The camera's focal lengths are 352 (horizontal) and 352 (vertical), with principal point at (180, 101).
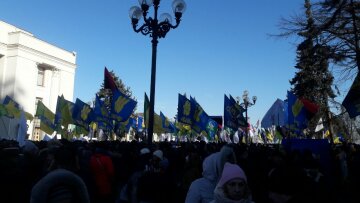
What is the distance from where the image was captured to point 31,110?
153 feet

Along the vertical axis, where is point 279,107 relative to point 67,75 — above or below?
below

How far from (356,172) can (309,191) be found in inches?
196

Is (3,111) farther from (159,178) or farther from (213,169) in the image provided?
(213,169)

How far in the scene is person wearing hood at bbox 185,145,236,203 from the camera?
3.80 meters

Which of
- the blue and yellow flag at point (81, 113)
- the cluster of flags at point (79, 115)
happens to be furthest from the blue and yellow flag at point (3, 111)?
the blue and yellow flag at point (81, 113)

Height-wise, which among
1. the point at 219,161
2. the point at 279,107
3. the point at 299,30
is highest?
the point at 299,30

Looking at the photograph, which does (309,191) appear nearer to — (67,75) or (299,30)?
(299,30)

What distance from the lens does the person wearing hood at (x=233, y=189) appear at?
9.70 ft

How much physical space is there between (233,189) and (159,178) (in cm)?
140

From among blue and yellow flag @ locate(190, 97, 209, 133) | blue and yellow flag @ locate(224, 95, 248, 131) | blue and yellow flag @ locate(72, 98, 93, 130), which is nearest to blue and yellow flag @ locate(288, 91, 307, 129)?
blue and yellow flag @ locate(224, 95, 248, 131)

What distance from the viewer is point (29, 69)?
46.9 m

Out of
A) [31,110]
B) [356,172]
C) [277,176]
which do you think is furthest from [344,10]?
[31,110]

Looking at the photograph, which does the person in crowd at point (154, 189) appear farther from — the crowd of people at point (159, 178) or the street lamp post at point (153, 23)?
the street lamp post at point (153, 23)

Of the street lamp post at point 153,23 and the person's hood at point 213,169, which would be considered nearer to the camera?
the person's hood at point 213,169
